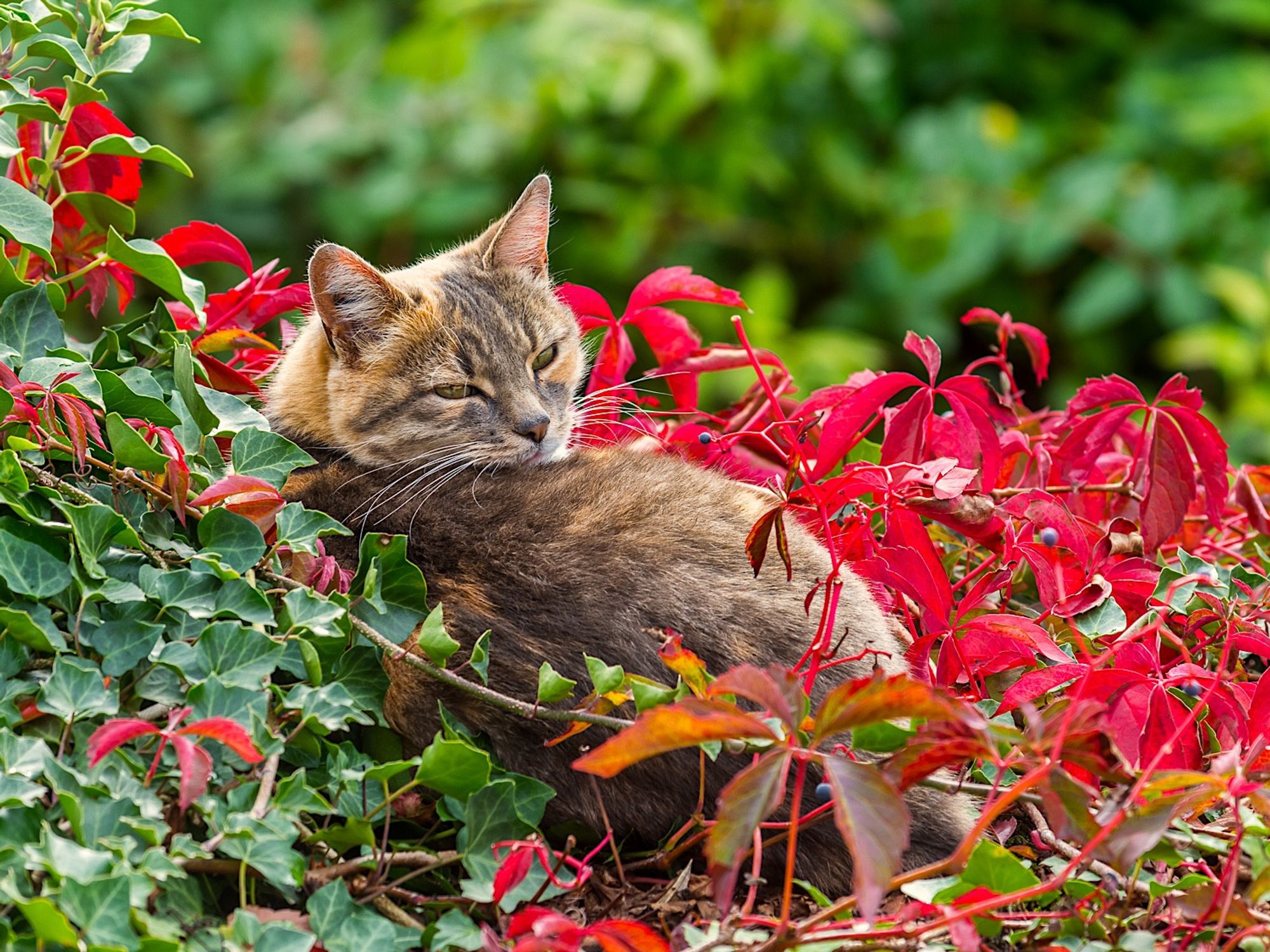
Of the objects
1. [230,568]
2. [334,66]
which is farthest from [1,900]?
[334,66]

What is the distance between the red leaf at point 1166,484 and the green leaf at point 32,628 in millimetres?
1201

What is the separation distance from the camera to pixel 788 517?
1.63m

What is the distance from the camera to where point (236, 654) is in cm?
112

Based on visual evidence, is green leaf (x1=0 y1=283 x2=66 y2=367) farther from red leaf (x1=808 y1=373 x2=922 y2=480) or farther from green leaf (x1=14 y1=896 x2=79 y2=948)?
red leaf (x1=808 y1=373 x2=922 y2=480)

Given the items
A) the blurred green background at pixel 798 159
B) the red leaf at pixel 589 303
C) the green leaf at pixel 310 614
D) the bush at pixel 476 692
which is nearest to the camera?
the bush at pixel 476 692

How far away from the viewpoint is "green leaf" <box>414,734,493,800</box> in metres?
1.11

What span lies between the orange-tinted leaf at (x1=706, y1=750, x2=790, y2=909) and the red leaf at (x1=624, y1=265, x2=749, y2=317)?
2.98 feet

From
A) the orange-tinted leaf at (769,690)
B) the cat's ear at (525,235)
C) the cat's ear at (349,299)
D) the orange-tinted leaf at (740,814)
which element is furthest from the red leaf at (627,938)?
the cat's ear at (525,235)

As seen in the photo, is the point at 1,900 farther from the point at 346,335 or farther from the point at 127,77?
the point at 127,77

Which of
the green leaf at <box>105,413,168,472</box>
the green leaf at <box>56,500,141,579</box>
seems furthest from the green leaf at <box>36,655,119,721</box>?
the green leaf at <box>105,413,168,472</box>

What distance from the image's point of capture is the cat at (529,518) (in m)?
1.32

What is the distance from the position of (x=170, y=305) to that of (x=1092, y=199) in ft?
11.0

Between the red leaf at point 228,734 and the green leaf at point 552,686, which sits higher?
the red leaf at point 228,734

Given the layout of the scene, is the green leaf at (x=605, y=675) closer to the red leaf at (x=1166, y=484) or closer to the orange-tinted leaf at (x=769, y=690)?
the orange-tinted leaf at (x=769, y=690)
